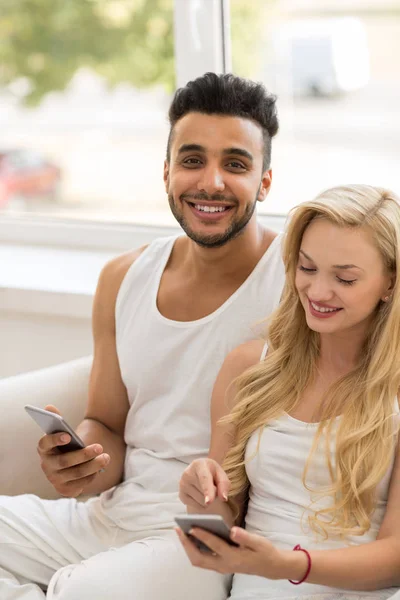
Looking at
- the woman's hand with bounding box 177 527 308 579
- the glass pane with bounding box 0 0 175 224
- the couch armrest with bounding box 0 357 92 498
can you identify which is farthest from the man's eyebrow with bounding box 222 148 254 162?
the glass pane with bounding box 0 0 175 224

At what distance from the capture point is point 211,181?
177cm

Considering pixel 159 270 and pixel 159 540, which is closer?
pixel 159 540

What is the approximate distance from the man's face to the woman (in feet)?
0.73

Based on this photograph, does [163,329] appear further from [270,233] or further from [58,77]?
[58,77]

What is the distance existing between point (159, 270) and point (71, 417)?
0.38m

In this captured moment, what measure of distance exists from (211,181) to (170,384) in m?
0.42

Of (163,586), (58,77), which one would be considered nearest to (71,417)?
(163,586)

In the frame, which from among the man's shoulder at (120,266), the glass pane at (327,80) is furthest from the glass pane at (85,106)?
the man's shoulder at (120,266)

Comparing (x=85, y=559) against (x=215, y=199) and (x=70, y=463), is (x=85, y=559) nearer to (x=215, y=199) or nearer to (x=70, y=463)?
(x=70, y=463)

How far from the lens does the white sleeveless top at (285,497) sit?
4.90ft

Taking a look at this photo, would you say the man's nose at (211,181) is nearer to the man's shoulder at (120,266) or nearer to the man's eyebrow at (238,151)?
the man's eyebrow at (238,151)

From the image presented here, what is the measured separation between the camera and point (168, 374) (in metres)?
1.87

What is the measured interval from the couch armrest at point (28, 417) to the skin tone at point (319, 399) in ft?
1.51

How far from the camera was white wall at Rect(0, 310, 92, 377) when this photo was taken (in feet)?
8.40
